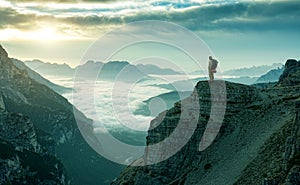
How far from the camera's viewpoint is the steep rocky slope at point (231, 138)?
10456 centimetres

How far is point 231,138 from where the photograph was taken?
120562mm

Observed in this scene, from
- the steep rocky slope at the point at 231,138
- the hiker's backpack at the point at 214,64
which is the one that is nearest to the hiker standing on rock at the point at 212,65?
the hiker's backpack at the point at 214,64

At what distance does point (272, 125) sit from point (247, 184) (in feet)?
77.2

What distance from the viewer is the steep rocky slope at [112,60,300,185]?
343 ft

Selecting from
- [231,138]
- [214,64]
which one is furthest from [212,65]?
[231,138]

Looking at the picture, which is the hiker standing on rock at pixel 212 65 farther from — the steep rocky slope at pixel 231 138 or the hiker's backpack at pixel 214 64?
the steep rocky slope at pixel 231 138

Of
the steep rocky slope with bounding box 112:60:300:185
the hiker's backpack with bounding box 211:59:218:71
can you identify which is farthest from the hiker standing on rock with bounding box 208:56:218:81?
the steep rocky slope with bounding box 112:60:300:185

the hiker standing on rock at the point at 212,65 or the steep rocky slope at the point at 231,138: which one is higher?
the hiker standing on rock at the point at 212,65

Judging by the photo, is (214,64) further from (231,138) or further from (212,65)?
(231,138)

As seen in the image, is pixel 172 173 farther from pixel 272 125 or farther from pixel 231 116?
pixel 272 125

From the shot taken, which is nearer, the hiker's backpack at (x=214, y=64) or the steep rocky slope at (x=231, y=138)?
the steep rocky slope at (x=231, y=138)

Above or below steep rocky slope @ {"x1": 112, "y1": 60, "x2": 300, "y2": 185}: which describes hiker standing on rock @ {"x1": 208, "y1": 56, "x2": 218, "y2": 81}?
above

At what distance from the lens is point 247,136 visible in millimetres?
117062

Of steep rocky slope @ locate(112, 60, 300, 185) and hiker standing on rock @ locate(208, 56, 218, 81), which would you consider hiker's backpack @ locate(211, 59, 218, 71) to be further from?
steep rocky slope @ locate(112, 60, 300, 185)
